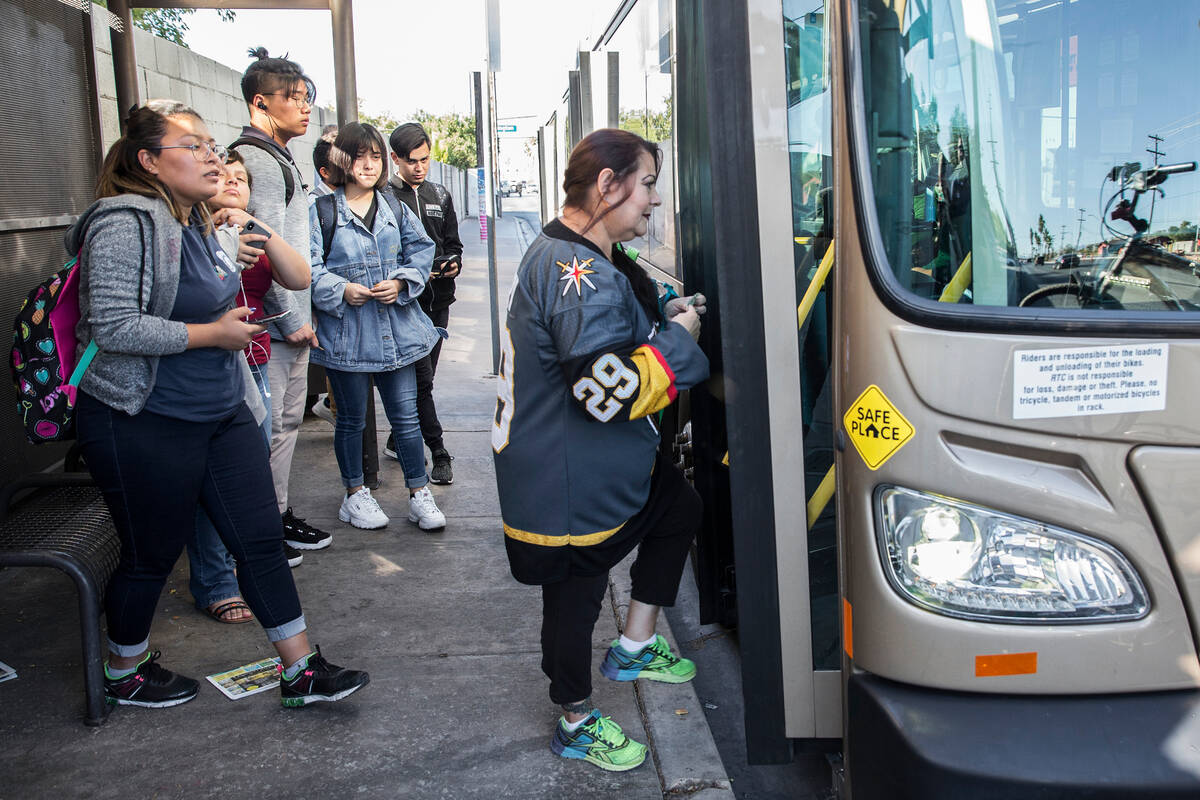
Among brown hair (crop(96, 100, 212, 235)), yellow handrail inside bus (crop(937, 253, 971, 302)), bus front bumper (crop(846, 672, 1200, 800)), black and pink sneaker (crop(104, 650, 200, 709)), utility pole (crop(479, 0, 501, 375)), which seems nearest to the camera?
bus front bumper (crop(846, 672, 1200, 800))

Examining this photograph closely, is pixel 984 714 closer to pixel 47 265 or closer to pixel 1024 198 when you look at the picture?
pixel 1024 198

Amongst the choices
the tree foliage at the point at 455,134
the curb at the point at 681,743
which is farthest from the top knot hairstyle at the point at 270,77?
the tree foliage at the point at 455,134

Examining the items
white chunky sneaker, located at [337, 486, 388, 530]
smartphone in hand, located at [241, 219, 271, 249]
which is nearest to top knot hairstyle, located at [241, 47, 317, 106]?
smartphone in hand, located at [241, 219, 271, 249]

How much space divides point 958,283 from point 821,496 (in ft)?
2.04

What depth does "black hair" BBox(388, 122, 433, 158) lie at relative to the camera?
545cm

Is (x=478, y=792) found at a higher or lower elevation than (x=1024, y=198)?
lower

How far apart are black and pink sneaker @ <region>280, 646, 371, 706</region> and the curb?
0.95m

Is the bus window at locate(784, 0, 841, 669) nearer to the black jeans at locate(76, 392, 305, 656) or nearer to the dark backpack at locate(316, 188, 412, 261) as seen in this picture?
the black jeans at locate(76, 392, 305, 656)

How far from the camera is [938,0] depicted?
204cm

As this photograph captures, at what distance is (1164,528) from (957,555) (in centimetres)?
37

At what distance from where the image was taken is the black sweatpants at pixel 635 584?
2818 millimetres

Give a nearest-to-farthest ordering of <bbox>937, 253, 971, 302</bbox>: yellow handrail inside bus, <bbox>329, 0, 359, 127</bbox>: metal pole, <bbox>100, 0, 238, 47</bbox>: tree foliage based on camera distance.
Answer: <bbox>937, 253, 971, 302</bbox>: yellow handrail inside bus → <bbox>329, 0, 359, 127</bbox>: metal pole → <bbox>100, 0, 238, 47</bbox>: tree foliage

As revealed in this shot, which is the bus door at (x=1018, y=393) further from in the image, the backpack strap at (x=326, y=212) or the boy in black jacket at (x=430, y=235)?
the boy in black jacket at (x=430, y=235)

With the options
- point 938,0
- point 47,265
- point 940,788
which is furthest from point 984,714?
point 47,265
